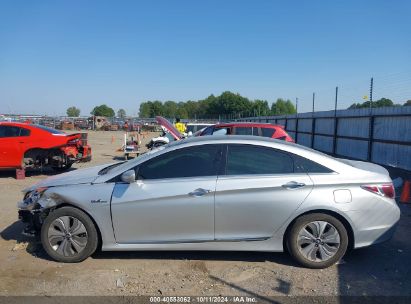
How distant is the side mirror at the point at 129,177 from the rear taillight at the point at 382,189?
2.73 metres

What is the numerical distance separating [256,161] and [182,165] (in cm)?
91

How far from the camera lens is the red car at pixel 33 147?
448 inches

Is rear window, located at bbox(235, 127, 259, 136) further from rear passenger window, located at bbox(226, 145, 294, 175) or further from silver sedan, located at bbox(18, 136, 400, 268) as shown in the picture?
silver sedan, located at bbox(18, 136, 400, 268)

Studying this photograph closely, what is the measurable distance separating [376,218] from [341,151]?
1183cm

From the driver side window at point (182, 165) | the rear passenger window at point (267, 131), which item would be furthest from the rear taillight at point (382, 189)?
the rear passenger window at point (267, 131)

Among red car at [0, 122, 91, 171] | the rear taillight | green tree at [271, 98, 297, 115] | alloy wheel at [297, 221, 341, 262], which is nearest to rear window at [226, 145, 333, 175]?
the rear taillight

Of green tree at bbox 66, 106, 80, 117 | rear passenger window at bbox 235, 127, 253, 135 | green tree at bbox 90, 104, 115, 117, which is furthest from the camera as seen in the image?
green tree at bbox 66, 106, 80, 117

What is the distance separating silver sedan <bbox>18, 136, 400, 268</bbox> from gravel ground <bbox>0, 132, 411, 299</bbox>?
0.22m

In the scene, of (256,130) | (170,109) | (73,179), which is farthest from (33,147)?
(170,109)

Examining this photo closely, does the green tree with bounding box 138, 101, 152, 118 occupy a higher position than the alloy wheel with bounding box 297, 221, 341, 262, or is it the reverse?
the green tree with bounding box 138, 101, 152, 118

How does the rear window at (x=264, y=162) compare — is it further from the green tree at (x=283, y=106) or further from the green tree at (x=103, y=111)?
the green tree at (x=103, y=111)

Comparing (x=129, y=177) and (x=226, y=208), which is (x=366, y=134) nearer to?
(x=226, y=208)

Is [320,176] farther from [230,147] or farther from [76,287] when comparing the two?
[76,287]

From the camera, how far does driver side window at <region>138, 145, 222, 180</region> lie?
16.5 feet
